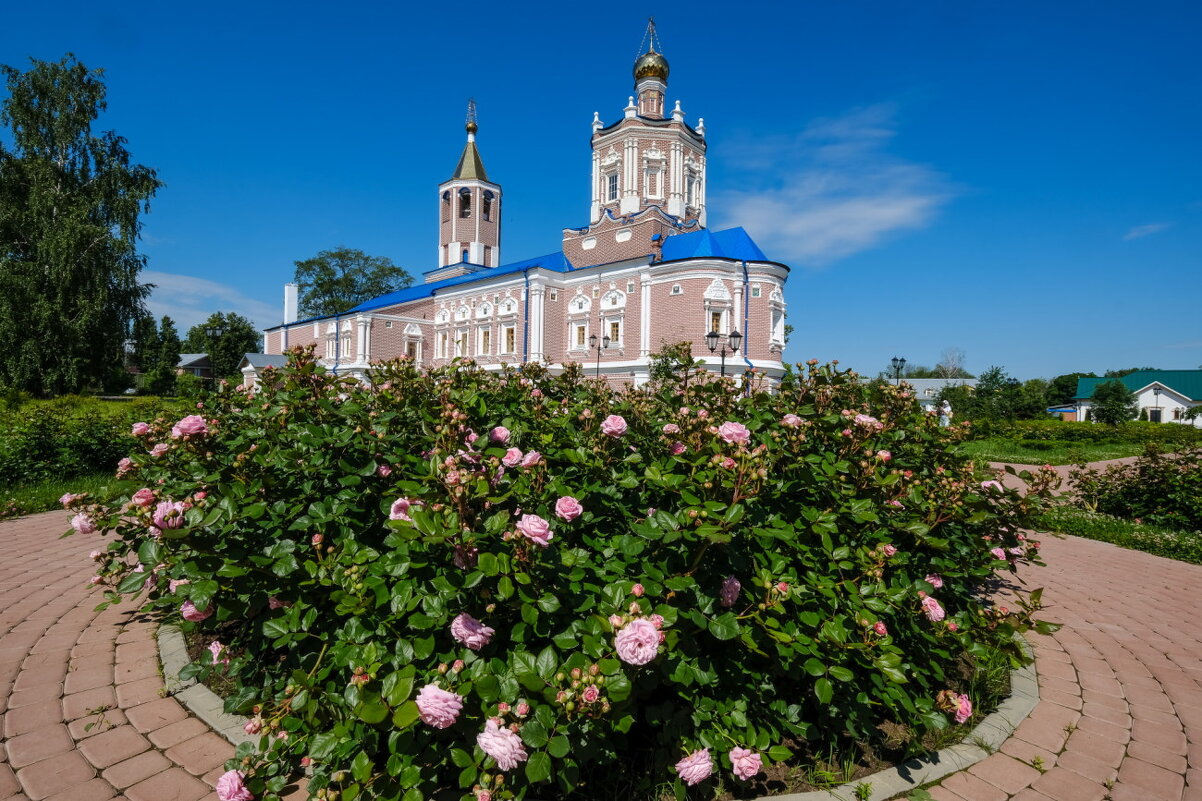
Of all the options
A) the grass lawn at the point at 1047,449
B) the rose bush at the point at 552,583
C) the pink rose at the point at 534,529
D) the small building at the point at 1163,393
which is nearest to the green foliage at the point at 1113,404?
the small building at the point at 1163,393

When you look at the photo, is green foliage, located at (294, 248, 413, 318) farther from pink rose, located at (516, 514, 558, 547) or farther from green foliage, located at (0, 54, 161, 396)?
pink rose, located at (516, 514, 558, 547)

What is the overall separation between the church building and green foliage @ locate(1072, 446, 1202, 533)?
1430 cm

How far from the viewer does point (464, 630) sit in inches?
71.2


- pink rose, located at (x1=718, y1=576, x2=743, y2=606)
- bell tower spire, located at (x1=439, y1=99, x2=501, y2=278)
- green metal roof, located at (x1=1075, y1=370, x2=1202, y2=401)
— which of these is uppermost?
bell tower spire, located at (x1=439, y1=99, x2=501, y2=278)

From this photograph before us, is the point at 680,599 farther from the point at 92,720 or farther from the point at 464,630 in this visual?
the point at 92,720

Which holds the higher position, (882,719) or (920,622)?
(920,622)

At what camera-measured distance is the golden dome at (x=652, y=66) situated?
3291cm

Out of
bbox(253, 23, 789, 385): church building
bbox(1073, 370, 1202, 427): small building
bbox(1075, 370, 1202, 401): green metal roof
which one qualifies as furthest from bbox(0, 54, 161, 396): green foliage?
bbox(1075, 370, 1202, 401): green metal roof

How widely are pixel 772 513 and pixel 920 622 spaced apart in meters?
0.91

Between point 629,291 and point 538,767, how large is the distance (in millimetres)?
27630

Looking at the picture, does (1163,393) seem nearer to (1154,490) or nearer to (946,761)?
(1154,490)

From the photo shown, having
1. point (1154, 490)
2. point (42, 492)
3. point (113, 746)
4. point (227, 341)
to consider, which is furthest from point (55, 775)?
point (227, 341)

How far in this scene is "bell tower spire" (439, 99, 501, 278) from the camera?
4297 centimetres

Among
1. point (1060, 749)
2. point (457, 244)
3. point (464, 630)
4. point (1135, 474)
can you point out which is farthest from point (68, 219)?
point (1135, 474)
